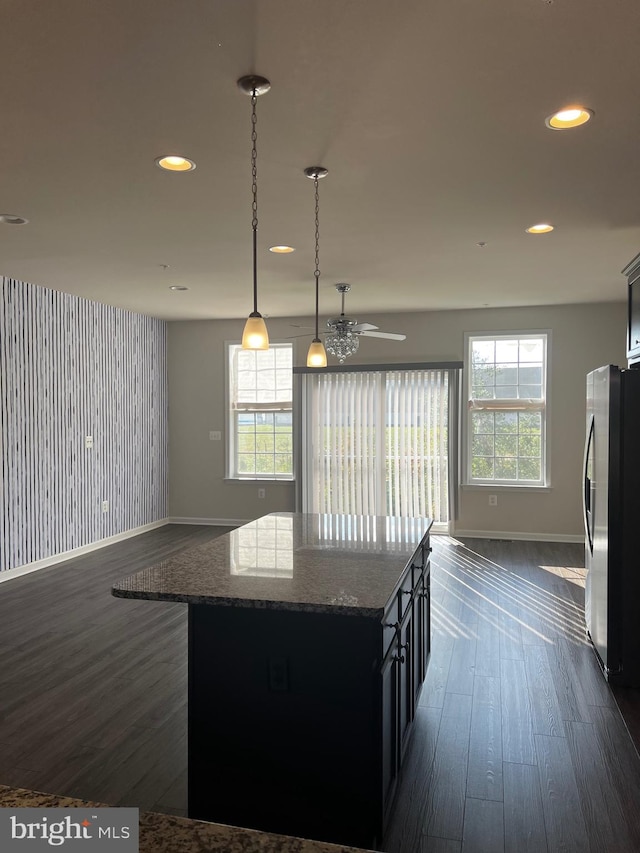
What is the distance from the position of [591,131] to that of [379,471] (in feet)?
17.5

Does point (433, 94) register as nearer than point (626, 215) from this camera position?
Yes

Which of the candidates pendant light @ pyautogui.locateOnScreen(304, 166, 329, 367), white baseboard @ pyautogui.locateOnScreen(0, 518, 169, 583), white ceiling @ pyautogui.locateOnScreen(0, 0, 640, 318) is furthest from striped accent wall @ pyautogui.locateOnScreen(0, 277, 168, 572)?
pendant light @ pyautogui.locateOnScreen(304, 166, 329, 367)

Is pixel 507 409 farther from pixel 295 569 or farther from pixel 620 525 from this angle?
pixel 295 569

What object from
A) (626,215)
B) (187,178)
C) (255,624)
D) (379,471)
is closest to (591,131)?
(626,215)

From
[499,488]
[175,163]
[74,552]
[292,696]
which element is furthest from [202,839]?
[499,488]

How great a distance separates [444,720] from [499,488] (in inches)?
178

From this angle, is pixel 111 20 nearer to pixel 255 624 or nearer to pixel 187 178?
pixel 187 178

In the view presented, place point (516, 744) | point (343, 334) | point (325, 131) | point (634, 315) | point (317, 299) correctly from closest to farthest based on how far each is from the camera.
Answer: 1. point (325, 131)
2. point (516, 744)
3. point (317, 299)
4. point (634, 315)
5. point (343, 334)

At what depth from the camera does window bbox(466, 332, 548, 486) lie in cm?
716

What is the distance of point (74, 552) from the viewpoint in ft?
20.8

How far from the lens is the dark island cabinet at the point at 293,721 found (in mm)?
1974

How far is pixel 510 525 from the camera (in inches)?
285

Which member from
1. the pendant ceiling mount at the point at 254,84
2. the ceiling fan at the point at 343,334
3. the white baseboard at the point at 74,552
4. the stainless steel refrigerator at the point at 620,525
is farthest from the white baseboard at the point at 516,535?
the pendant ceiling mount at the point at 254,84

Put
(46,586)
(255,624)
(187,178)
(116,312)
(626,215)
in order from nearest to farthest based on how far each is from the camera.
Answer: (255,624), (187,178), (626,215), (46,586), (116,312)
